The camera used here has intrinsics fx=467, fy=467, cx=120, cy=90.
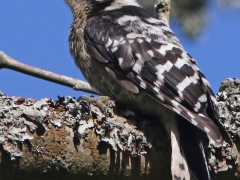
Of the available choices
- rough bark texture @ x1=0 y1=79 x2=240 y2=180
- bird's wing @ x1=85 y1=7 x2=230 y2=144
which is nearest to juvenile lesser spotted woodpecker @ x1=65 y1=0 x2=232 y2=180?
bird's wing @ x1=85 y1=7 x2=230 y2=144

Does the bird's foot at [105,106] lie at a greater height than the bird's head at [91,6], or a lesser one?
lesser

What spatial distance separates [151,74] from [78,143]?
0.87 metres

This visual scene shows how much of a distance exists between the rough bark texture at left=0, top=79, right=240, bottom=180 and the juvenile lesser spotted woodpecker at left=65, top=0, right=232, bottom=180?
0.13 meters

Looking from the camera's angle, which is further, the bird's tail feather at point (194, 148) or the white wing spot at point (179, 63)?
the white wing spot at point (179, 63)

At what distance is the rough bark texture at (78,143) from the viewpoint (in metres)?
2.01

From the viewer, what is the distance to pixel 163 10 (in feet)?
11.5

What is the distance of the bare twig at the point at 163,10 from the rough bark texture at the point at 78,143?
1.19m

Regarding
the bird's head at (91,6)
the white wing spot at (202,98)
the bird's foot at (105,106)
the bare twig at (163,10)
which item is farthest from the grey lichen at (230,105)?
the bird's head at (91,6)

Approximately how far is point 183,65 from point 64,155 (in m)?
1.12

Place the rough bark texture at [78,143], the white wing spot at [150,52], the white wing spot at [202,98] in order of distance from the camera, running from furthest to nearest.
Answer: the white wing spot at [150,52] → the white wing spot at [202,98] → the rough bark texture at [78,143]

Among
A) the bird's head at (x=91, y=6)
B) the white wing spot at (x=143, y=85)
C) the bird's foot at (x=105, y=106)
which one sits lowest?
the bird's foot at (x=105, y=106)

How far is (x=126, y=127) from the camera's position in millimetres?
2400

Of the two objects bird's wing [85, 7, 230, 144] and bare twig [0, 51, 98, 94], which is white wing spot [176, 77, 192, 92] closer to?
bird's wing [85, 7, 230, 144]

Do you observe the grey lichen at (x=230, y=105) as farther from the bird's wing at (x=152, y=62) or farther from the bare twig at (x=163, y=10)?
the bare twig at (x=163, y=10)
